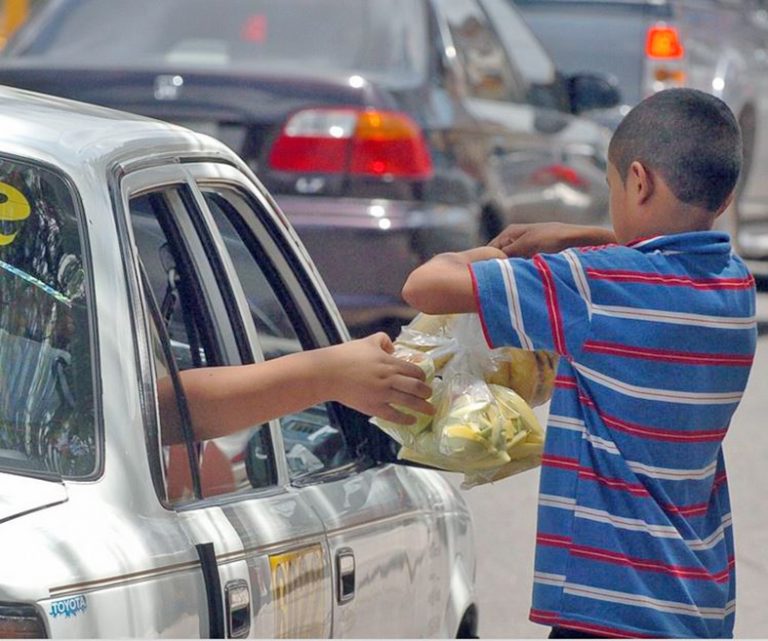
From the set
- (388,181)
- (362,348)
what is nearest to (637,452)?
(362,348)

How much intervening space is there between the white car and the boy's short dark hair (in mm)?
771

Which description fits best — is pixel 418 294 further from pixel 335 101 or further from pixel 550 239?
pixel 335 101

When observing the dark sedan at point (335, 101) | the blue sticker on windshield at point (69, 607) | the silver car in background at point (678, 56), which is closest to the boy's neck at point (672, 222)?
the blue sticker on windshield at point (69, 607)

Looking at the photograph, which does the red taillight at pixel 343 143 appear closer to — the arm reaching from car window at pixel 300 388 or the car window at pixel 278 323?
the car window at pixel 278 323

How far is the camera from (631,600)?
2.68 metres

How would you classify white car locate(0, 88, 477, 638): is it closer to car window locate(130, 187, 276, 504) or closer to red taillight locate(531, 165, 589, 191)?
car window locate(130, 187, 276, 504)

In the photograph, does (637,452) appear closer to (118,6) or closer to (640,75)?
(118,6)

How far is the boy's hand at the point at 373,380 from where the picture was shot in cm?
276

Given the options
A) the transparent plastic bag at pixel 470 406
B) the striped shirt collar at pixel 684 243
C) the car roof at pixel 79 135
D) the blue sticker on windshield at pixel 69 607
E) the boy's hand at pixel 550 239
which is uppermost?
the car roof at pixel 79 135

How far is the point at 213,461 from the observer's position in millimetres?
3027

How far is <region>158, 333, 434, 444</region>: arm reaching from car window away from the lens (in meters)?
2.76

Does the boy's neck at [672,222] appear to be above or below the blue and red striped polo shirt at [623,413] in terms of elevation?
above

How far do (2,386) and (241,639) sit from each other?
1.67 ft

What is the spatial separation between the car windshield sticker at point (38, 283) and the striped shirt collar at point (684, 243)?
871 millimetres
